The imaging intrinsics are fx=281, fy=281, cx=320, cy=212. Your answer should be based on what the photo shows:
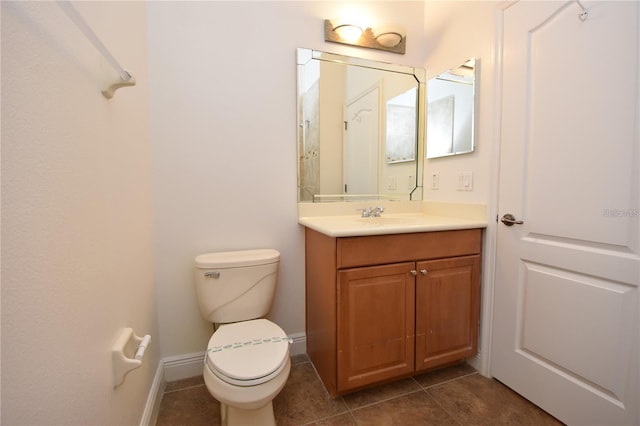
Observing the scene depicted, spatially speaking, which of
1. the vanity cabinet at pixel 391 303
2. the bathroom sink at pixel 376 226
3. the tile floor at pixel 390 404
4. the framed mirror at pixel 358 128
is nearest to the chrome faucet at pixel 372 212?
the bathroom sink at pixel 376 226

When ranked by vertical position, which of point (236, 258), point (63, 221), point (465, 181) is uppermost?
point (465, 181)

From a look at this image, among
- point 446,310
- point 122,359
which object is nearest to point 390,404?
point 446,310

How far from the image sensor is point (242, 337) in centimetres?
127

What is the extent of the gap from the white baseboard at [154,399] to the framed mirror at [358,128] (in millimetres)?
1224

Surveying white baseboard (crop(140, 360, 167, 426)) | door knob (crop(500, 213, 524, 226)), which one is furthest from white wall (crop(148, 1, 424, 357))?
door knob (crop(500, 213, 524, 226))

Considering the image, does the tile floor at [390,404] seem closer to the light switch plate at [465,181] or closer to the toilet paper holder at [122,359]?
the toilet paper holder at [122,359]

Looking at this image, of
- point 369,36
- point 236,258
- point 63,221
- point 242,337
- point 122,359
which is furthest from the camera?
point 369,36

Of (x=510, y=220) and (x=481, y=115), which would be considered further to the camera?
(x=481, y=115)

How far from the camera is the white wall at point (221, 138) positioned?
1.50 meters

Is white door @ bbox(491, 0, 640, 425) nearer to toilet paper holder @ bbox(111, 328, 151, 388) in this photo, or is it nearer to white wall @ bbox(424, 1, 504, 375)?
Answer: white wall @ bbox(424, 1, 504, 375)

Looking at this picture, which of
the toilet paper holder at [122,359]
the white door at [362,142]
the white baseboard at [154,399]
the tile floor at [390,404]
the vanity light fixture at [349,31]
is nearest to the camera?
the toilet paper holder at [122,359]

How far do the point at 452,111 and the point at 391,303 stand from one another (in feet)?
4.05

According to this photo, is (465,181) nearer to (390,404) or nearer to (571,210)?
(571,210)

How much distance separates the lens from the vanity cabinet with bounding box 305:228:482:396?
134 cm
